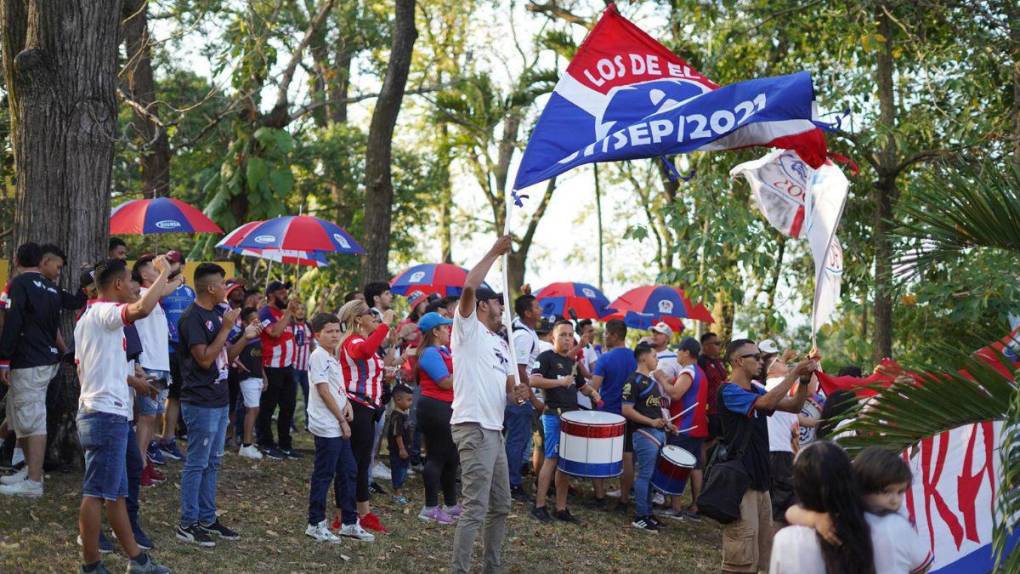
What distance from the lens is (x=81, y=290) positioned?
9.74 m

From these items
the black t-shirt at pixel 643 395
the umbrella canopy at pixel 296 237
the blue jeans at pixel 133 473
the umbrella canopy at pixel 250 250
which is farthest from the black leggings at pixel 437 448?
the umbrella canopy at pixel 250 250

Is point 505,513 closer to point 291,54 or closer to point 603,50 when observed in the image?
point 603,50

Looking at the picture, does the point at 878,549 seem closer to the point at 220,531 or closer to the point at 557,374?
the point at 220,531

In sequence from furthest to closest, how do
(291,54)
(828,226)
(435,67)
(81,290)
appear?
(435,67), (291,54), (81,290), (828,226)

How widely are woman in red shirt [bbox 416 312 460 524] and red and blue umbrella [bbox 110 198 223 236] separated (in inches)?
142

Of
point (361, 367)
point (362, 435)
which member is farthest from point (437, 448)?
point (361, 367)

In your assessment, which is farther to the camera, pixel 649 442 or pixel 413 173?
pixel 413 173

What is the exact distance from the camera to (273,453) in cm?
1258

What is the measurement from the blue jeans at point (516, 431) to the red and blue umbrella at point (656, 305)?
4330 mm

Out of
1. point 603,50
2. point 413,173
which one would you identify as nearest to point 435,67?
point 413,173

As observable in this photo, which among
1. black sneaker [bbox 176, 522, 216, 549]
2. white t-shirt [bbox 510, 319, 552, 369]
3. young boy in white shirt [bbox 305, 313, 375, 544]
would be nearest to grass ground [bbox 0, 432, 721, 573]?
black sneaker [bbox 176, 522, 216, 549]

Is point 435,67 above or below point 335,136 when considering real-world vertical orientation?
above

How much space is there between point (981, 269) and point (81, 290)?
843 centimetres

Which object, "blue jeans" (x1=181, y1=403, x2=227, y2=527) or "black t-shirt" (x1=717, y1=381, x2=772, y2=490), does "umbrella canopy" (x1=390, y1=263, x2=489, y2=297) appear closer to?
"blue jeans" (x1=181, y1=403, x2=227, y2=527)
